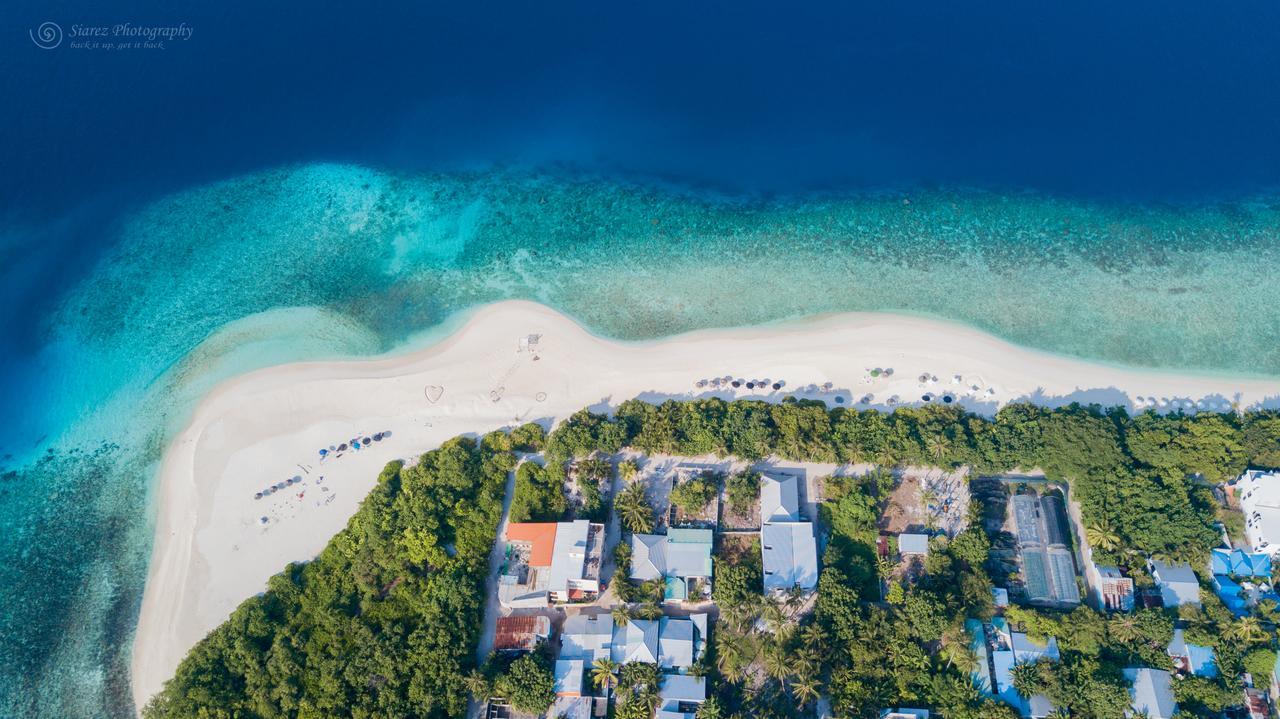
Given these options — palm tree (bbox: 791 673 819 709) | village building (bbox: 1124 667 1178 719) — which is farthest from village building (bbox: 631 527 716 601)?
village building (bbox: 1124 667 1178 719)

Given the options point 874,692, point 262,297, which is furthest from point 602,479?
point 262,297

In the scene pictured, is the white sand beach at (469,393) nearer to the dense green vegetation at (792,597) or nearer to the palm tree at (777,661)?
the dense green vegetation at (792,597)

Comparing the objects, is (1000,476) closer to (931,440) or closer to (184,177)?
(931,440)

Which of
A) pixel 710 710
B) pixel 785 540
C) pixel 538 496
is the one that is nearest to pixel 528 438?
pixel 538 496

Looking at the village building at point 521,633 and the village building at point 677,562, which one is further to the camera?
the village building at point 677,562

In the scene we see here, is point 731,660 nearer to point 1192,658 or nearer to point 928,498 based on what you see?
point 928,498

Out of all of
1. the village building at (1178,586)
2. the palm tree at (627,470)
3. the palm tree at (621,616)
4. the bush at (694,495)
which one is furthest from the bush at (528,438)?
the village building at (1178,586)
